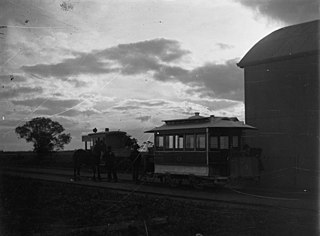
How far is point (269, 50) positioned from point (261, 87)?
1.94 meters

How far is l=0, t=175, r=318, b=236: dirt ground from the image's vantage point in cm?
789

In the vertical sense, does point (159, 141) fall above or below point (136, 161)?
above

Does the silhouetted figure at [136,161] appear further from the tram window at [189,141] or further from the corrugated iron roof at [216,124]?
the tram window at [189,141]

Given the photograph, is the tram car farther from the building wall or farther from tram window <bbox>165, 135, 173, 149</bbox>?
the building wall

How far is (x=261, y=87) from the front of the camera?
20.8 m

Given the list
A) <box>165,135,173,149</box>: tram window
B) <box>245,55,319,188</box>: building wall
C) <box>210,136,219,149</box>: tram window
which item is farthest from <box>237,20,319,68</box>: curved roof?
<box>165,135,173,149</box>: tram window

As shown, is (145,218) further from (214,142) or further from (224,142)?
(224,142)

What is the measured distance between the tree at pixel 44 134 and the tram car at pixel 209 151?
186 inches

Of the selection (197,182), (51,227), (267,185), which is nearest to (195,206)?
(51,227)

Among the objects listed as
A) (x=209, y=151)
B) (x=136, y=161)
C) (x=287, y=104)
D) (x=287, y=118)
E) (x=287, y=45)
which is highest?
(x=287, y=45)

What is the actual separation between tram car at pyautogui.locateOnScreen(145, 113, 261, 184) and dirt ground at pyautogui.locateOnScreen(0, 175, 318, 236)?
183 inches

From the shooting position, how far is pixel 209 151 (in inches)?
647

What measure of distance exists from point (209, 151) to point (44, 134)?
6574mm

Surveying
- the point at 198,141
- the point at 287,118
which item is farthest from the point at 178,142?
the point at 287,118
